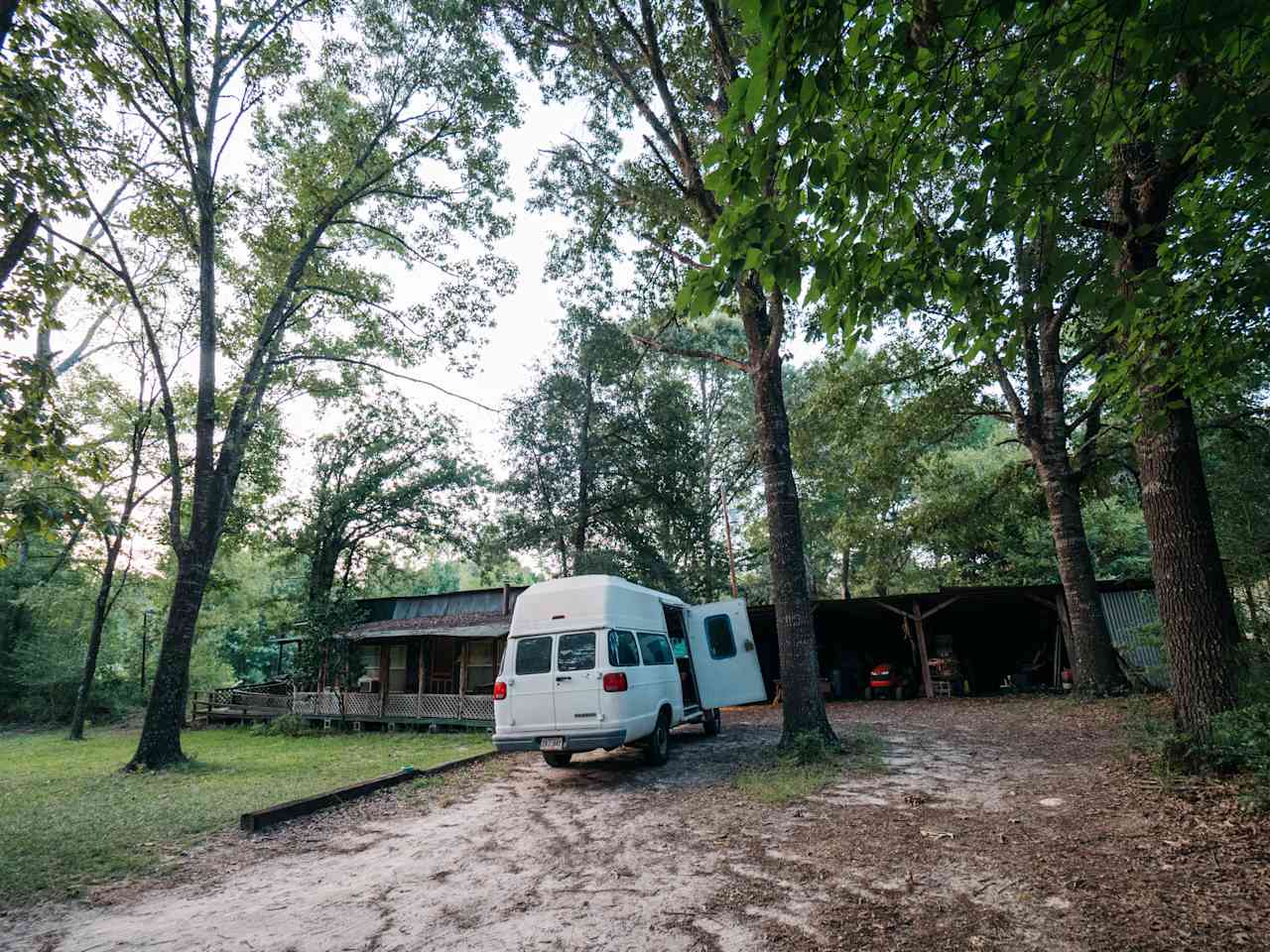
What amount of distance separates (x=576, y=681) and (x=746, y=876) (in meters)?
4.35

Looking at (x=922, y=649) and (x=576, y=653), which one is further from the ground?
(x=576, y=653)

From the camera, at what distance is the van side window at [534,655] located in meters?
8.87

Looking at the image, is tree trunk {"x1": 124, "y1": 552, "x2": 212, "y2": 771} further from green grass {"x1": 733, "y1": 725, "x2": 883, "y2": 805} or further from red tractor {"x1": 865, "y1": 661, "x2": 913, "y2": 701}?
red tractor {"x1": 865, "y1": 661, "x2": 913, "y2": 701}

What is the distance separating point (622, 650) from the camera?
888 cm

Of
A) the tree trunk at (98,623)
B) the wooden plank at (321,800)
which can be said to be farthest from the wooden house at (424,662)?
the wooden plank at (321,800)

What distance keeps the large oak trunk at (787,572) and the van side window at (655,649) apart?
78.8 inches

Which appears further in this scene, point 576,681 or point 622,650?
point 622,650

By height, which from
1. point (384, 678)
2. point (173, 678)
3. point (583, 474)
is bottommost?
point (384, 678)

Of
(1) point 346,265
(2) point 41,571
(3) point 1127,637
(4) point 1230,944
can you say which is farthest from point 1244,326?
(2) point 41,571

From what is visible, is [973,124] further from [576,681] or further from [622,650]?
[576,681]

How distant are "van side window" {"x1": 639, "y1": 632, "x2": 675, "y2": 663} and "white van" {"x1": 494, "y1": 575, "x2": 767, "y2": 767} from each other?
0.02 meters

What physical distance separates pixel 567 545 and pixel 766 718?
10.4 meters

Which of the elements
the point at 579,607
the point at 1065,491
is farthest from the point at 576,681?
the point at 1065,491

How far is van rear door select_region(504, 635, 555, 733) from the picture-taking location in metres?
8.62
